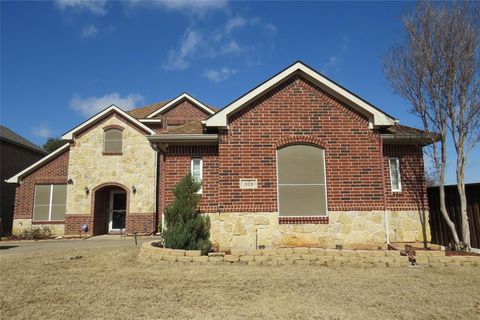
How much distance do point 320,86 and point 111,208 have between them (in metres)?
13.8

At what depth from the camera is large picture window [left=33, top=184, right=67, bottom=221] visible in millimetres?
17906

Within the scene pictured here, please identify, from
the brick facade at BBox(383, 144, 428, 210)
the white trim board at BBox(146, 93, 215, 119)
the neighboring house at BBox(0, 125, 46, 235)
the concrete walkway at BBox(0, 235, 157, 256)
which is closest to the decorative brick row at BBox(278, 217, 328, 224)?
the brick facade at BBox(383, 144, 428, 210)

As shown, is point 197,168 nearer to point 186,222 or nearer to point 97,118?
point 186,222

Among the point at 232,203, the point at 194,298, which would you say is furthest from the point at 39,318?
the point at 232,203

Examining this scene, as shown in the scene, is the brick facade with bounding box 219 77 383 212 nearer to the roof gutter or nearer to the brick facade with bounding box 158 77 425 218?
the brick facade with bounding box 158 77 425 218

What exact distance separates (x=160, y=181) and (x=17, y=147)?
12.8 meters

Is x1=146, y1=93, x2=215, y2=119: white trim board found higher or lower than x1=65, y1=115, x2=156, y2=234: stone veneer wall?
higher

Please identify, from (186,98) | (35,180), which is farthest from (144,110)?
(35,180)

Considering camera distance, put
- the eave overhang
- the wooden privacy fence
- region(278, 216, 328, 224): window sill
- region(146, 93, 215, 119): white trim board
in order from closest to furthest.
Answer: the wooden privacy fence
region(278, 216, 328, 224): window sill
the eave overhang
region(146, 93, 215, 119): white trim board

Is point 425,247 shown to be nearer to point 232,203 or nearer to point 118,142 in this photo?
point 232,203

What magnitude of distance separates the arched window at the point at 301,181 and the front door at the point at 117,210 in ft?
38.0

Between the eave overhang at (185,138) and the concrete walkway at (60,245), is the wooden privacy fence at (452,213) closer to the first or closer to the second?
the eave overhang at (185,138)

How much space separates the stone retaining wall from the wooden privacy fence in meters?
1.98

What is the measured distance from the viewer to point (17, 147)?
2345 cm
